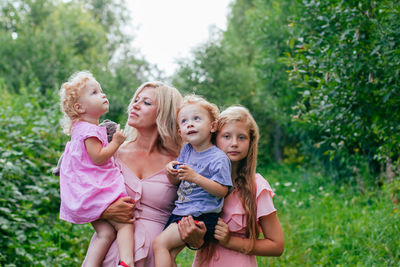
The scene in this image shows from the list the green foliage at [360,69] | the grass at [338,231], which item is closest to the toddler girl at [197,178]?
the green foliage at [360,69]

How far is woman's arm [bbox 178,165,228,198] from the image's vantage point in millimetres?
2406

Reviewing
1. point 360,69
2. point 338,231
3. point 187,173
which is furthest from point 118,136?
point 338,231

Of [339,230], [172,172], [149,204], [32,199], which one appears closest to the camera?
[172,172]

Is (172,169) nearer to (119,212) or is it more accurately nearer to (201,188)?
(201,188)

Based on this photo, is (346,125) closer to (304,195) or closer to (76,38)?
(304,195)

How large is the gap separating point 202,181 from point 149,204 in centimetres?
51

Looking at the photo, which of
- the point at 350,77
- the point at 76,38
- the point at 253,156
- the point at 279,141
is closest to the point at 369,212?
the point at 350,77

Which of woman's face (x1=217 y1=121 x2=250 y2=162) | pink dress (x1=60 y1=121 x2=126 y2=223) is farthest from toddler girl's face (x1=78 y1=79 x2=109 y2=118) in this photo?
woman's face (x1=217 y1=121 x2=250 y2=162)

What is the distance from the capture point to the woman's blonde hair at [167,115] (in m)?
2.92

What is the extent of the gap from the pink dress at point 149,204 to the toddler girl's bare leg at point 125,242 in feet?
0.24

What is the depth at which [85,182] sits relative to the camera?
2.60 m

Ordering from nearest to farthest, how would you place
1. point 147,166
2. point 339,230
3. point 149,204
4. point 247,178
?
point 247,178, point 149,204, point 147,166, point 339,230

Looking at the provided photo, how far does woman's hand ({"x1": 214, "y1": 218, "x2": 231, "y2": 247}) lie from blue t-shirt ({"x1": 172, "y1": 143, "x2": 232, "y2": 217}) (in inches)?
3.3

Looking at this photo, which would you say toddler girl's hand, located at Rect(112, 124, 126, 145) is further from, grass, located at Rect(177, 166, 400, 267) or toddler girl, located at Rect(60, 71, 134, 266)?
grass, located at Rect(177, 166, 400, 267)
